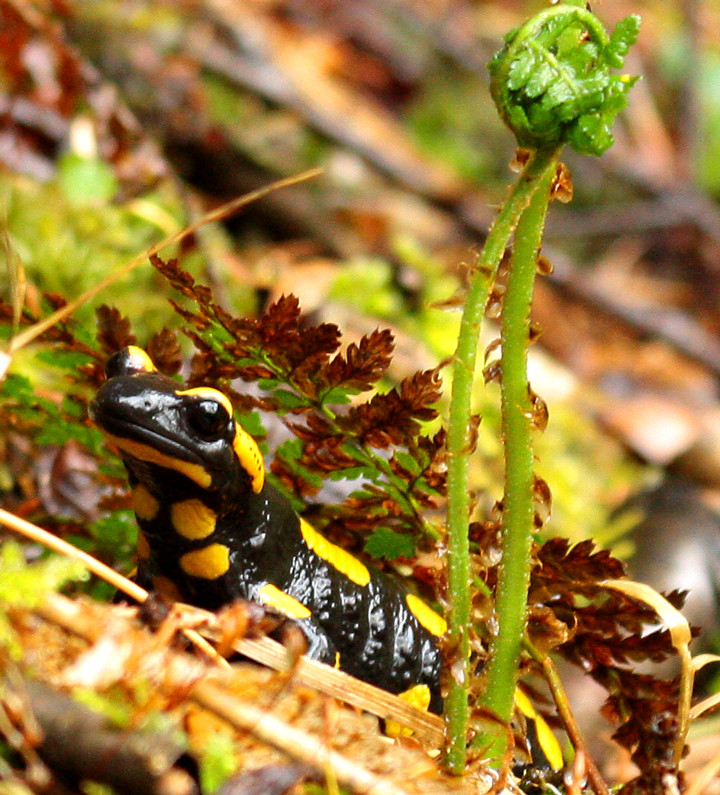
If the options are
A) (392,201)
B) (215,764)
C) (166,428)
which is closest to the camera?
(215,764)

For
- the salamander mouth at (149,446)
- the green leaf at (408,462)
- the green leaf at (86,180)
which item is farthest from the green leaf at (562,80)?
the green leaf at (86,180)

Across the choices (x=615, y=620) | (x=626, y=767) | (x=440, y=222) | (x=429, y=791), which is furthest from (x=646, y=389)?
(x=429, y=791)

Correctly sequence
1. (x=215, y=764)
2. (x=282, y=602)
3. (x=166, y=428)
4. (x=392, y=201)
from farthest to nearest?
(x=392, y=201) → (x=282, y=602) → (x=166, y=428) → (x=215, y=764)

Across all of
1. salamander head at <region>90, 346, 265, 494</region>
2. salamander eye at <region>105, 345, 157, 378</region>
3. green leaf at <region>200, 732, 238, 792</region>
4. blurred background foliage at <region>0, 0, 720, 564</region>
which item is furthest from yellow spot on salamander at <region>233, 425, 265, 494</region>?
green leaf at <region>200, 732, 238, 792</region>

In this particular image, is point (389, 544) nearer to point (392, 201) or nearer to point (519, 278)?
point (519, 278)

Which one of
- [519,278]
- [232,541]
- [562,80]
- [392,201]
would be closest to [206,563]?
[232,541]

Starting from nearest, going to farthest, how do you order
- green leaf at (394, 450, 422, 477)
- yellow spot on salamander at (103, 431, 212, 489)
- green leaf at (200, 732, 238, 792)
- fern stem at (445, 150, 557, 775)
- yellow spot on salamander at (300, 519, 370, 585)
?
green leaf at (200, 732, 238, 792)
fern stem at (445, 150, 557, 775)
green leaf at (394, 450, 422, 477)
yellow spot on salamander at (103, 431, 212, 489)
yellow spot on salamander at (300, 519, 370, 585)

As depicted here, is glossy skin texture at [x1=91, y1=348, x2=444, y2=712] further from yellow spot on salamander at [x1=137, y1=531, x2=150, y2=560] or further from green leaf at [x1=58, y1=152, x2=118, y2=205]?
green leaf at [x1=58, y1=152, x2=118, y2=205]
